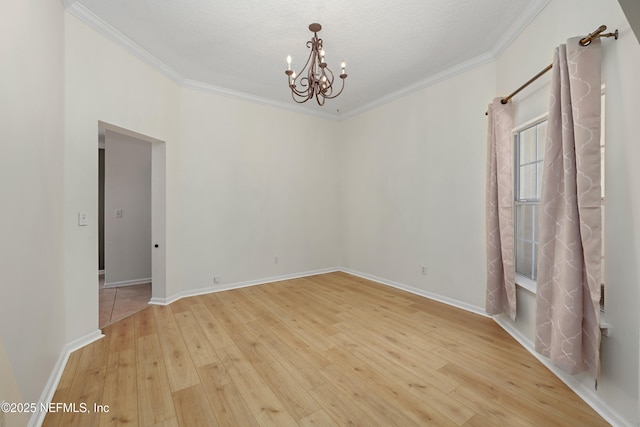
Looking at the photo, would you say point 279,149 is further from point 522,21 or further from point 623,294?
point 623,294

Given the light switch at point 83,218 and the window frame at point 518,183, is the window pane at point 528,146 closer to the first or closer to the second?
the window frame at point 518,183

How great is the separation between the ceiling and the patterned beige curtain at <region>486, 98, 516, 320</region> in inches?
31.7

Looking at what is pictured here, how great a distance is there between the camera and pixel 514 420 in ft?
5.22

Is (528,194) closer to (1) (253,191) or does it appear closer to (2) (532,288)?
(2) (532,288)

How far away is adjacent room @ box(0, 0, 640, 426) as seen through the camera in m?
1.59

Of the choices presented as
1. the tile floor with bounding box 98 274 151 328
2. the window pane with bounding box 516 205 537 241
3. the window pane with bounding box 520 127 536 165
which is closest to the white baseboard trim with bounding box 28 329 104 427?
the tile floor with bounding box 98 274 151 328

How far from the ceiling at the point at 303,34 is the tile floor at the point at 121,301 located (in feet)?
10.0

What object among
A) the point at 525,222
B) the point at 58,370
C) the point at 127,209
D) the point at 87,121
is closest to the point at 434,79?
the point at 525,222

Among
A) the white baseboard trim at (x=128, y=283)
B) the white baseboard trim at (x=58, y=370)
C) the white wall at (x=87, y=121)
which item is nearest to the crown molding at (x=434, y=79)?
the white wall at (x=87, y=121)

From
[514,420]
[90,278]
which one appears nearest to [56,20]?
[90,278]

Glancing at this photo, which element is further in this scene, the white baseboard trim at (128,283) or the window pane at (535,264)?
the white baseboard trim at (128,283)

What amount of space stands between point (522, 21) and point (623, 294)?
2.42 meters

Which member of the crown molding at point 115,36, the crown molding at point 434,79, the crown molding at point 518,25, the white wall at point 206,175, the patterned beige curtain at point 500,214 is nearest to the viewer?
the crown molding at point 518,25

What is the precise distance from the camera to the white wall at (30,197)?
136cm
